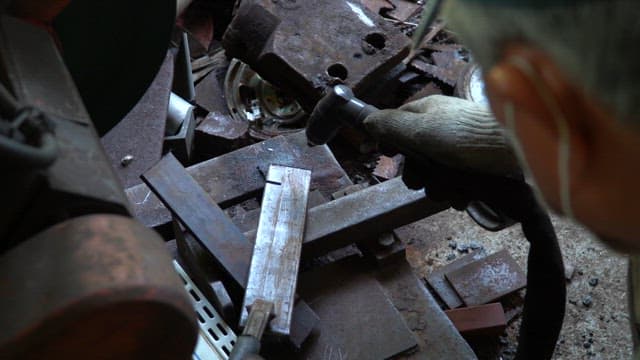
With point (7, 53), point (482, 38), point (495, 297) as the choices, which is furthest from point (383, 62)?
point (482, 38)

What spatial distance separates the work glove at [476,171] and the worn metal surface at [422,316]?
30 centimetres

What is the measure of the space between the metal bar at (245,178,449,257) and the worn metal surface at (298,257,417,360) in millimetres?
93

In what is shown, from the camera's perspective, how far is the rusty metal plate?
2.21 m

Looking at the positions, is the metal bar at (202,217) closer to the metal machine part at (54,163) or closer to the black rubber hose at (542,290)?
the black rubber hose at (542,290)

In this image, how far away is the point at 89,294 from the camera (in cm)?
73

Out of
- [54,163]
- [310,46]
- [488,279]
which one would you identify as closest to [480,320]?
[488,279]

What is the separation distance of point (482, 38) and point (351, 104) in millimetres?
952

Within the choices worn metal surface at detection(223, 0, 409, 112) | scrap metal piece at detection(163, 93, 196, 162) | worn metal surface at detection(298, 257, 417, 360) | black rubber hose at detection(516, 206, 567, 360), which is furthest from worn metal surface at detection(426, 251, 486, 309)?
scrap metal piece at detection(163, 93, 196, 162)

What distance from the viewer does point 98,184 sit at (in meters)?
0.86

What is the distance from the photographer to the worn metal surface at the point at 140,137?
2.18 m

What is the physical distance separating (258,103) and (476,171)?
1545 mm

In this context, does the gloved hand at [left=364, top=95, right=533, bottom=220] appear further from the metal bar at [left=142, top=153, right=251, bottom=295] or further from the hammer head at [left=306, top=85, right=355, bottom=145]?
the metal bar at [left=142, top=153, right=251, bottom=295]

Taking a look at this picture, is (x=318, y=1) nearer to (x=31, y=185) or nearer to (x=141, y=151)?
→ (x=141, y=151)

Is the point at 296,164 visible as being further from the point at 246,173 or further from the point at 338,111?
the point at 338,111
